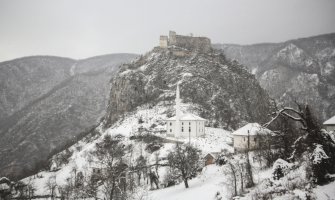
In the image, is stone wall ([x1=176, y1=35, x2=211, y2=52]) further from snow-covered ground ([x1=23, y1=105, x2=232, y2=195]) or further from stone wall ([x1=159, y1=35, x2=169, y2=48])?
snow-covered ground ([x1=23, y1=105, x2=232, y2=195])

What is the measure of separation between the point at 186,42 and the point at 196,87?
36.4 metres

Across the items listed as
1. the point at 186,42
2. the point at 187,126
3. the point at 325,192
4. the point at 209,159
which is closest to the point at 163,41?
the point at 186,42

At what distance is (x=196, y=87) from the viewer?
10238 centimetres

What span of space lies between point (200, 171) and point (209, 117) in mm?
48182

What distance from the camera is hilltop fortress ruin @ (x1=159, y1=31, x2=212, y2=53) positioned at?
421ft

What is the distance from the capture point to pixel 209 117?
93.3m

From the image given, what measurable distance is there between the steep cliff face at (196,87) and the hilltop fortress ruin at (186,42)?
4.80 m

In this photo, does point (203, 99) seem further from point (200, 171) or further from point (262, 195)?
point (262, 195)

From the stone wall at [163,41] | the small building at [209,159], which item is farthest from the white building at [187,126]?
the stone wall at [163,41]

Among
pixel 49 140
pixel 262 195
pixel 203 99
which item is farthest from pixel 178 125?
pixel 49 140

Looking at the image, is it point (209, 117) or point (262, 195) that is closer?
point (262, 195)

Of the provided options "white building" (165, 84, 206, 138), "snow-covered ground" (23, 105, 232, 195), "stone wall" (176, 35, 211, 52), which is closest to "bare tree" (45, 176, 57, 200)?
"snow-covered ground" (23, 105, 232, 195)

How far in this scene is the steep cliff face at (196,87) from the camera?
98.9 meters

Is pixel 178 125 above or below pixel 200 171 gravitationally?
above
